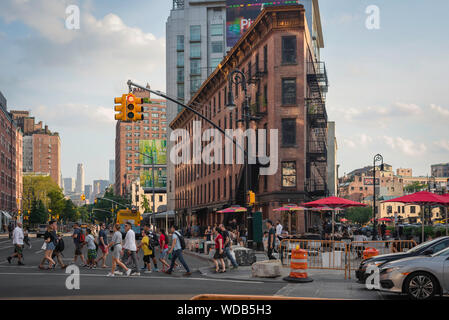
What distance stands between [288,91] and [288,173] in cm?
661

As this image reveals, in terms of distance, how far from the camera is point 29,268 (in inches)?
861

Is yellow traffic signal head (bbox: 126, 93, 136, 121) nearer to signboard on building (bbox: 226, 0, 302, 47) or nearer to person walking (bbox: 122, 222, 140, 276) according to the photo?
person walking (bbox: 122, 222, 140, 276)

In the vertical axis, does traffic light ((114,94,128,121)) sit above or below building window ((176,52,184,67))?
below

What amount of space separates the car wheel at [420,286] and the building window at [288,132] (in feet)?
97.1

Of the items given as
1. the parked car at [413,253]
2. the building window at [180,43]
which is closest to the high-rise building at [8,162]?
the building window at [180,43]

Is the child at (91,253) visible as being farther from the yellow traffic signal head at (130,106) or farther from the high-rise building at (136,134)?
the high-rise building at (136,134)

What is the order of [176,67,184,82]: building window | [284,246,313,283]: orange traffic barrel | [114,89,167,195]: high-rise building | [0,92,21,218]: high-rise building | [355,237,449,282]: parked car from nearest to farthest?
[355,237,449,282]: parked car → [284,246,313,283]: orange traffic barrel → [0,92,21,218]: high-rise building → [176,67,184,82]: building window → [114,89,167,195]: high-rise building

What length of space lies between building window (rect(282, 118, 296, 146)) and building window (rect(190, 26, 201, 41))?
55.6 meters

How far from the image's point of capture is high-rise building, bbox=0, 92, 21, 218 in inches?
3529

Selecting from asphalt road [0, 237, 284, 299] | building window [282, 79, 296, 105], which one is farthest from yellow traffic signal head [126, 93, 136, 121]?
building window [282, 79, 296, 105]
